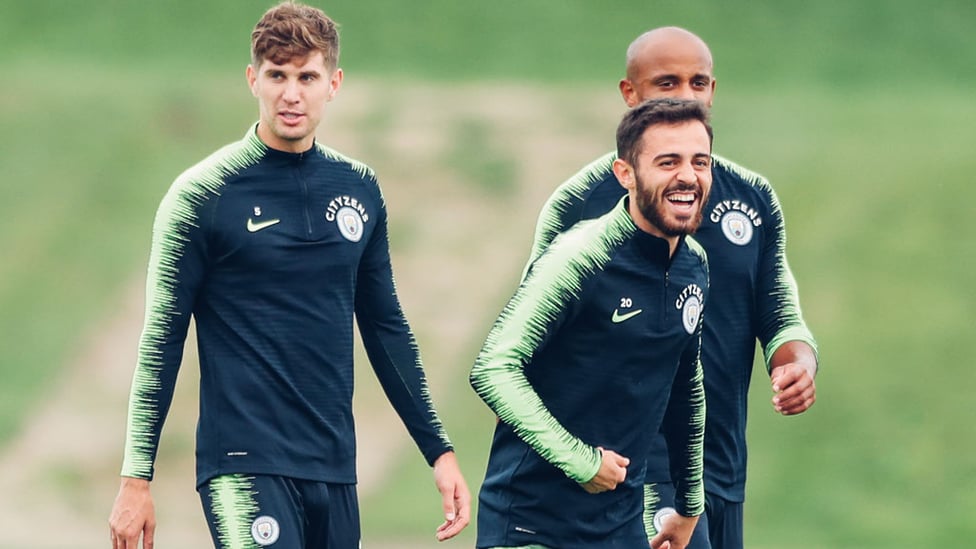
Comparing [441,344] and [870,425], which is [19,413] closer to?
[441,344]

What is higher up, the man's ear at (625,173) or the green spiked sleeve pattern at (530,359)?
the man's ear at (625,173)

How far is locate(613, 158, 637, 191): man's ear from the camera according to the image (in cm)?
613

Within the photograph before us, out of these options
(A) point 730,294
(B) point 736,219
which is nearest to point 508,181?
(B) point 736,219

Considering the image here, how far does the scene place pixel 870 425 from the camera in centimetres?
1809

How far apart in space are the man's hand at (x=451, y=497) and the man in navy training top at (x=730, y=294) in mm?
1006

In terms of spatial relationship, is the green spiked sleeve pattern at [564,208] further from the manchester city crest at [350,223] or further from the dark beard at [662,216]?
the dark beard at [662,216]

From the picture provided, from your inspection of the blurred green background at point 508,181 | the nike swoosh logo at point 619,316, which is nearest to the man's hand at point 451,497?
the nike swoosh logo at point 619,316

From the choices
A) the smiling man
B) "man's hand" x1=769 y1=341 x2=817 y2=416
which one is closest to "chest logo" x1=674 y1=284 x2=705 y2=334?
"man's hand" x1=769 y1=341 x2=817 y2=416

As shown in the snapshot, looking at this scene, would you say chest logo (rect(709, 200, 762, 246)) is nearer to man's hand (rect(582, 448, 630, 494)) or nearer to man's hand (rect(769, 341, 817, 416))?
man's hand (rect(769, 341, 817, 416))

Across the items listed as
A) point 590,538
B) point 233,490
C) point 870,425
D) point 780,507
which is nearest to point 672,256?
point 590,538

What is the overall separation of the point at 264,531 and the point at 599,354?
136 cm

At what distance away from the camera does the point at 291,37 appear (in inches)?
253

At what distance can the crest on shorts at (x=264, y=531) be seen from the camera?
614 cm

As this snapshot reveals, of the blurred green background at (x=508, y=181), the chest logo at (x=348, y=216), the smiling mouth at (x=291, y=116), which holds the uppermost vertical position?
the blurred green background at (x=508, y=181)
